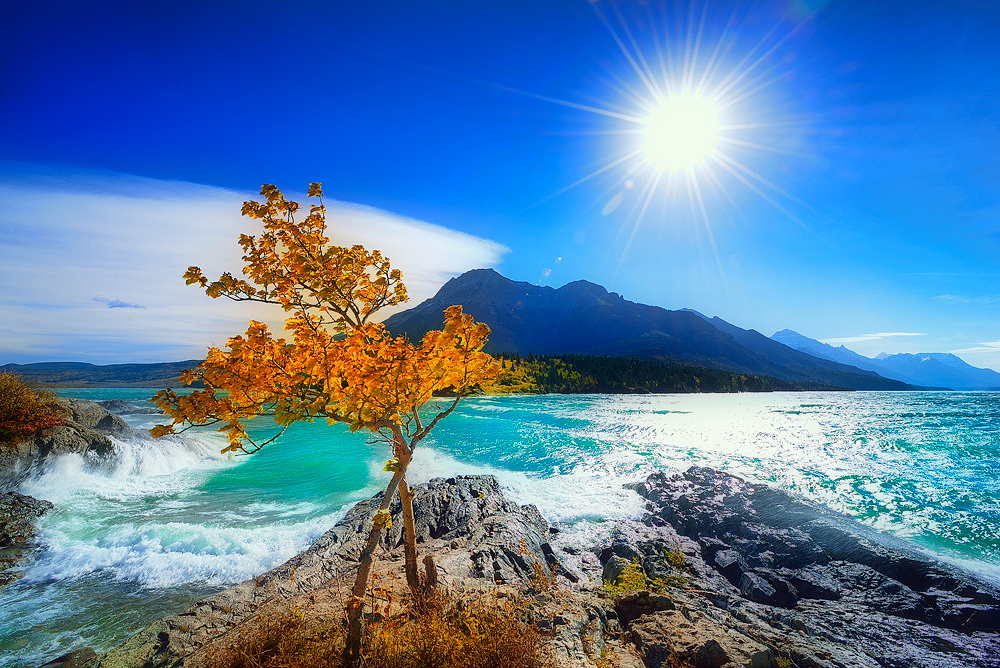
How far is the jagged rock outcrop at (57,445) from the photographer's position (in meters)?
19.1

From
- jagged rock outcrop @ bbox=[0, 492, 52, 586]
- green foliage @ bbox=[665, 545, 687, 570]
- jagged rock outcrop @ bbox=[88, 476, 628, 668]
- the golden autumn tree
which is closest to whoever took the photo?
the golden autumn tree

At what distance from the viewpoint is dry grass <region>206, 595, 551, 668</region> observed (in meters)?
6.56

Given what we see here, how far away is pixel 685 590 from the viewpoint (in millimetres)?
12148

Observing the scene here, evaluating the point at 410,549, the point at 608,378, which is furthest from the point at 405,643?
the point at 608,378

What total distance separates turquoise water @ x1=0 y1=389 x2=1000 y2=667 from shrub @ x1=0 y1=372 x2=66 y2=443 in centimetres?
238

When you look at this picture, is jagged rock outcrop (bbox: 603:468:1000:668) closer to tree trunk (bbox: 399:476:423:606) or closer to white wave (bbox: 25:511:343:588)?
tree trunk (bbox: 399:476:423:606)

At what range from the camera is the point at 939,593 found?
11.4 meters

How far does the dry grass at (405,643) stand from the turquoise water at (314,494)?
19.0ft

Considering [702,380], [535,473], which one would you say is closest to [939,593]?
[535,473]

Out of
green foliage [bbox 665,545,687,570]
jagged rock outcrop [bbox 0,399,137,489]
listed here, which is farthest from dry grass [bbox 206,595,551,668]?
jagged rock outcrop [bbox 0,399,137,489]

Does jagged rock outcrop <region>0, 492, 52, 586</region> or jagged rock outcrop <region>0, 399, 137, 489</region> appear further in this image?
jagged rock outcrop <region>0, 399, 137, 489</region>

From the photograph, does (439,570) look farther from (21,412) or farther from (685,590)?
(21,412)

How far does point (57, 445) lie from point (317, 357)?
88.5 ft

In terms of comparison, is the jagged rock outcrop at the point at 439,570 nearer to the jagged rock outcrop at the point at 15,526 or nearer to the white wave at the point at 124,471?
the jagged rock outcrop at the point at 15,526
